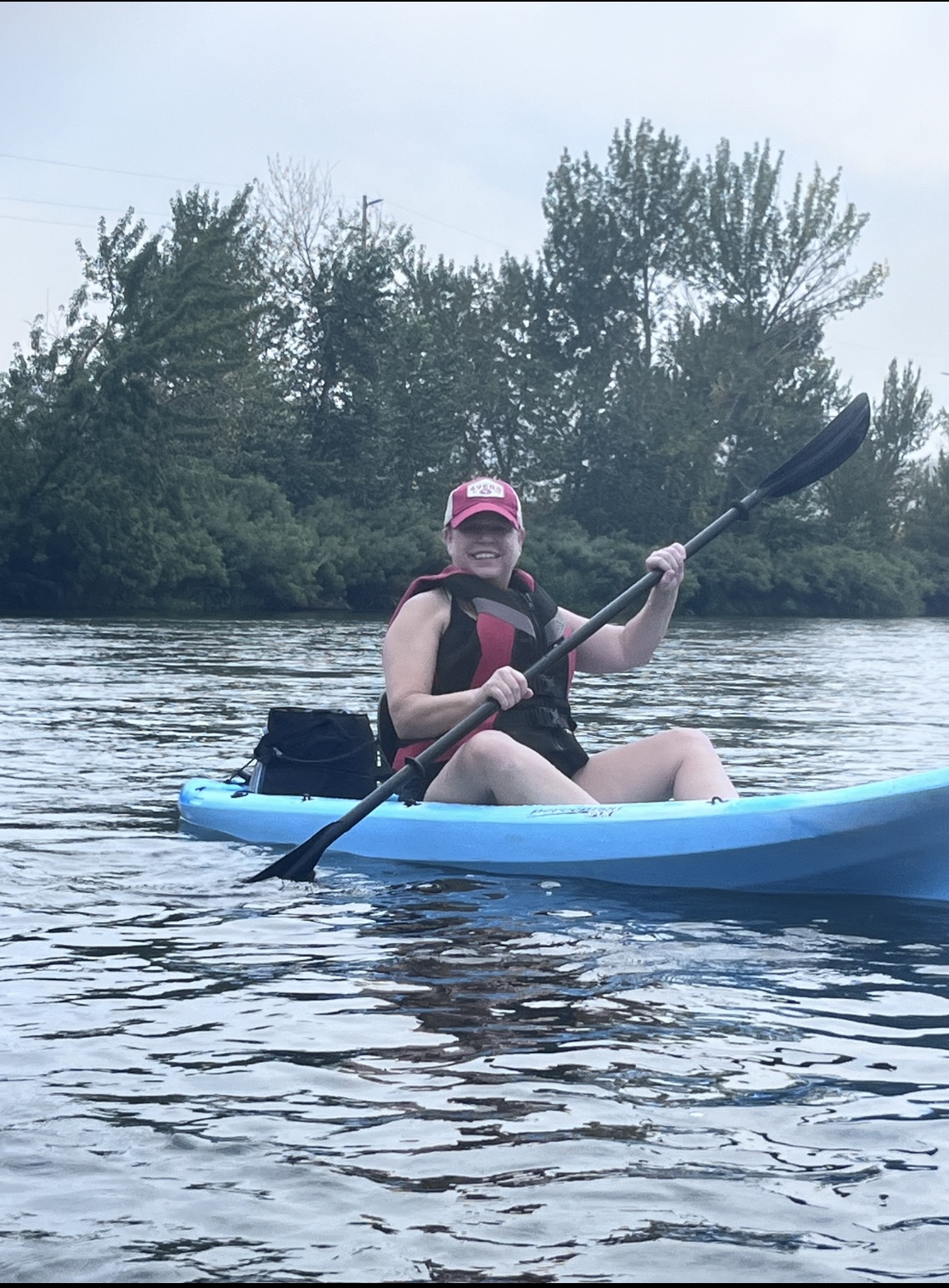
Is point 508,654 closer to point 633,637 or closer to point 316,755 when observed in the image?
point 633,637

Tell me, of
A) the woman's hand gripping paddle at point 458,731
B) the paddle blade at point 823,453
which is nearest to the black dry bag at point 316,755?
the woman's hand gripping paddle at point 458,731

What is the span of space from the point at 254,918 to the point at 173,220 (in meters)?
32.6

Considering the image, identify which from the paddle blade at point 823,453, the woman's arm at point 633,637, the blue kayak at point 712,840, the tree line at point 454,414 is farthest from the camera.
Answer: the tree line at point 454,414

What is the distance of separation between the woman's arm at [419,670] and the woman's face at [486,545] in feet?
0.41

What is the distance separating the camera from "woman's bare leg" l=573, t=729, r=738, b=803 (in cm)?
481

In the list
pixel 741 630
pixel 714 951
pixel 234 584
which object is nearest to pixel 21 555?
pixel 234 584

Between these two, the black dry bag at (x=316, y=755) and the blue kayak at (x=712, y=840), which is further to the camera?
the black dry bag at (x=316, y=755)

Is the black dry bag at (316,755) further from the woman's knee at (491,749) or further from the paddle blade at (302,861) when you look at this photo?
the woman's knee at (491,749)

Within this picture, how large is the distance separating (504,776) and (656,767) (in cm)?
45

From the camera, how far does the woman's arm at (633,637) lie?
4797mm

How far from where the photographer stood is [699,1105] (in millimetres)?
2748

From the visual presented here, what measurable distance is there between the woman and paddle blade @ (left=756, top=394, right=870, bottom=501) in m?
0.75

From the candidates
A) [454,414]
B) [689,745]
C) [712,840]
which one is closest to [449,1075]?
[712,840]

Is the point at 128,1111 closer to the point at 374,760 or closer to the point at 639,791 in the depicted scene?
the point at 639,791
